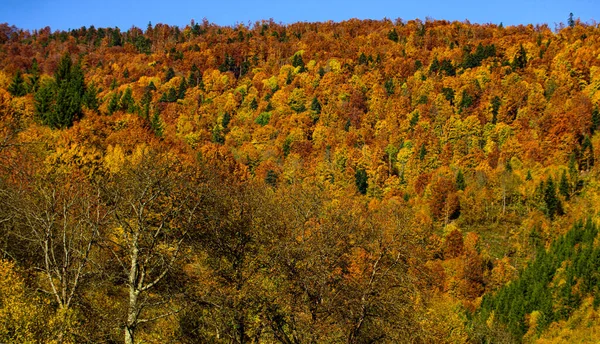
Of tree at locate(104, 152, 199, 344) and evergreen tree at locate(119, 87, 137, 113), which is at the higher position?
evergreen tree at locate(119, 87, 137, 113)

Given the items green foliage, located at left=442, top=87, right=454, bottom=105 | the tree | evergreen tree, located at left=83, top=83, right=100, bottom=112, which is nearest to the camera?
the tree

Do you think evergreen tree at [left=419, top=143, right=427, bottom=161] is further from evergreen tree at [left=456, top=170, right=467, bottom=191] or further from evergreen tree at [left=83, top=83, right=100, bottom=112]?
evergreen tree at [left=83, top=83, right=100, bottom=112]

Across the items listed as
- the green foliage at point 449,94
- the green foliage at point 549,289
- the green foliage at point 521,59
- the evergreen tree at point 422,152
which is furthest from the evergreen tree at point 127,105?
the green foliage at point 521,59

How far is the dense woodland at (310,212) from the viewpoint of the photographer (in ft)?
62.4

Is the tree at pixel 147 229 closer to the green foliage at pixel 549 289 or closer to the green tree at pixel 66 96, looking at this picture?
the green tree at pixel 66 96

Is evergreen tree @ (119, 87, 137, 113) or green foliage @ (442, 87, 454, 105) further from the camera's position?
green foliage @ (442, 87, 454, 105)

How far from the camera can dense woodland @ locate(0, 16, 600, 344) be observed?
19.0 metres

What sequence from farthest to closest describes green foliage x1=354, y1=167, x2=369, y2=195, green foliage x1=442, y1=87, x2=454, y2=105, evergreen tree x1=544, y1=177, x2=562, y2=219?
green foliage x1=442, y1=87, x2=454, y2=105 → green foliage x1=354, y1=167, x2=369, y2=195 → evergreen tree x1=544, y1=177, x2=562, y2=219

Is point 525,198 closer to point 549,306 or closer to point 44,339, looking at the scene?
point 549,306

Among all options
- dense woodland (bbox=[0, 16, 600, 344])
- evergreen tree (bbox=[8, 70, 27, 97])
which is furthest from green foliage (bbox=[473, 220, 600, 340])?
evergreen tree (bbox=[8, 70, 27, 97])

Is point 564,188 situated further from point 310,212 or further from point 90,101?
point 310,212

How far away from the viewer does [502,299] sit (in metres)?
92.1

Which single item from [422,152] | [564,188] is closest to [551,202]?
[564,188]

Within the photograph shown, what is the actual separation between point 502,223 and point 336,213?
109m
